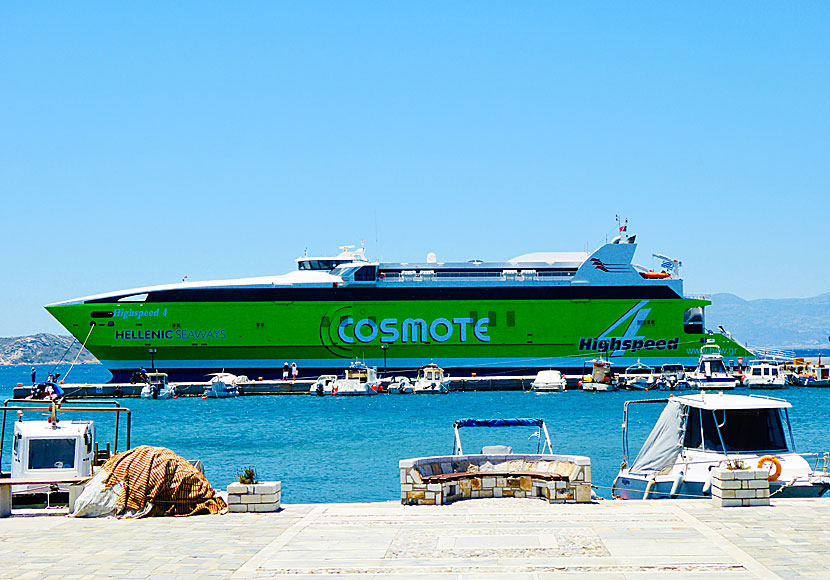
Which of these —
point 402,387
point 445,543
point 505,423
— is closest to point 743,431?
point 505,423

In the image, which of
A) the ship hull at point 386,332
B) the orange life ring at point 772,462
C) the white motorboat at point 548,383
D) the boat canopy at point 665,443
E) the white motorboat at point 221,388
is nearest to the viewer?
the orange life ring at point 772,462

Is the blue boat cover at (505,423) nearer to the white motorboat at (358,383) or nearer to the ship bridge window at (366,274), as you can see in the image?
the white motorboat at (358,383)

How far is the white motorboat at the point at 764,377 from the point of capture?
198ft

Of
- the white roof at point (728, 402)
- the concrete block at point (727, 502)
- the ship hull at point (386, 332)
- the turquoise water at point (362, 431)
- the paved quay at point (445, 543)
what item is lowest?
the turquoise water at point (362, 431)

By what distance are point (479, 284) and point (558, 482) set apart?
51.3 meters

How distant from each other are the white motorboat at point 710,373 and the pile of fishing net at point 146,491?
48.5m

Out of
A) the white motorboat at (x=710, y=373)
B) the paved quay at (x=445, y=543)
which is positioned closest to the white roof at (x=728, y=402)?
the paved quay at (x=445, y=543)

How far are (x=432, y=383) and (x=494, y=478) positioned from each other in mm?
45742

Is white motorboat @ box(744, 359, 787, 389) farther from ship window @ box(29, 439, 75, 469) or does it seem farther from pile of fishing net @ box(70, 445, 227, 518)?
pile of fishing net @ box(70, 445, 227, 518)

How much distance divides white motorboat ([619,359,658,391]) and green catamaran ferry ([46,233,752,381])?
61 centimetres

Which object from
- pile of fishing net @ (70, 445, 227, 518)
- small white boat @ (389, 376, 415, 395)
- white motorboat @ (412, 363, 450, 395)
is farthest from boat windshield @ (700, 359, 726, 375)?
pile of fishing net @ (70, 445, 227, 518)

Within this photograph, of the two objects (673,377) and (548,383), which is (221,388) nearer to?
(548,383)

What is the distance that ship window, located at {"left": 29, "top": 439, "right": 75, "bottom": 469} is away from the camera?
15008 millimetres

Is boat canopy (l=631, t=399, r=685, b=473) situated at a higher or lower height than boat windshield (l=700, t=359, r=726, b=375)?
lower
